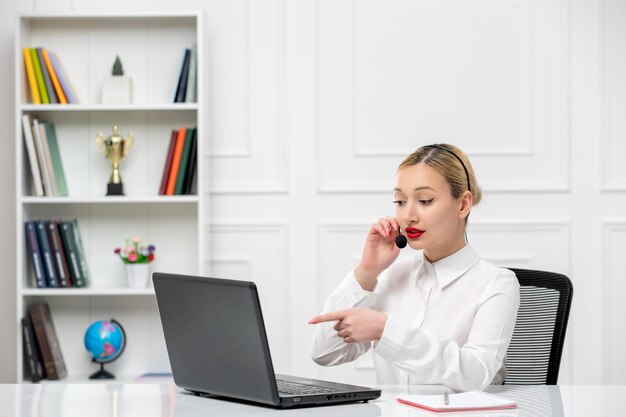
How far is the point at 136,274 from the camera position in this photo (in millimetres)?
3465

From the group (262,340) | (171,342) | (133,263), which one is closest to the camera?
(262,340)

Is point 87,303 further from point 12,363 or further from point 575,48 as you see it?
point 575,48

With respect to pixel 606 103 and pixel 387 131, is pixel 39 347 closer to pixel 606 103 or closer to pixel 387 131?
pixel 387 131

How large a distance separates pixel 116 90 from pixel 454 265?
6.65 ft

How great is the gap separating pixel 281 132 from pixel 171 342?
2.01 meters

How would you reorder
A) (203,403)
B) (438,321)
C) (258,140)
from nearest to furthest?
(203,403), (438,321), (258,140)

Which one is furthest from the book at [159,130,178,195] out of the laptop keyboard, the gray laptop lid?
the laptop keyboard

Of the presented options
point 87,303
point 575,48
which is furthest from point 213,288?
point 575,48

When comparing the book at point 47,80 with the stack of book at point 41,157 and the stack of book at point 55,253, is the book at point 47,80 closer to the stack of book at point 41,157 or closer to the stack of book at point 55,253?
the stack of book at point 41,157

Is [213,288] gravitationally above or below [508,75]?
below

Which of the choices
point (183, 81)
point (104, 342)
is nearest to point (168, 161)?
point (183, 81)

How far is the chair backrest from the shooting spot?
201 centimetres

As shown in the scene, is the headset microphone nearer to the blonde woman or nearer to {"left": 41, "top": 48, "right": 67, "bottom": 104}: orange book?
the blonde woman

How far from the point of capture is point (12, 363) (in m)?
3.62
